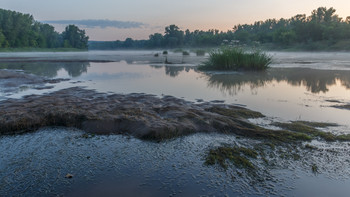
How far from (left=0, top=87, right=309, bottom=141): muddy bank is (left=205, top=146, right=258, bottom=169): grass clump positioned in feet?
2.94

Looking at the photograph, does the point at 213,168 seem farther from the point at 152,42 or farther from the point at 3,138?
the point at 152,42

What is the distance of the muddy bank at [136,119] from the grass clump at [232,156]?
0.90 metres

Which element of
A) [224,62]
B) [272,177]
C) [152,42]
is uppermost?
[152,42]

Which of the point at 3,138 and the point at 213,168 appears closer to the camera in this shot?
the point at 213,168

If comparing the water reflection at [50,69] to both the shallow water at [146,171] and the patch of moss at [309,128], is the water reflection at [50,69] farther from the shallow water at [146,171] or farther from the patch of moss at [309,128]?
the patch of moss at [309,128]

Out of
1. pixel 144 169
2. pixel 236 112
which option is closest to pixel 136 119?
pixel 144 169

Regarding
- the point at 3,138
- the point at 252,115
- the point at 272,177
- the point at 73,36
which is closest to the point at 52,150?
the point at 3,138

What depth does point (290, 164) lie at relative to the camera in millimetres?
3717

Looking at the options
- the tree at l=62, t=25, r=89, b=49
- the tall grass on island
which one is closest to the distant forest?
the tall grass on island

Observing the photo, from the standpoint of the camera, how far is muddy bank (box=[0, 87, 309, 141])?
502 cm

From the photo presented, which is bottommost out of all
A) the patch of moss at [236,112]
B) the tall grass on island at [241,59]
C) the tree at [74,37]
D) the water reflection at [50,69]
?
the patch of moss at [236,112]

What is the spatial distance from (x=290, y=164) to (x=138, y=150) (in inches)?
93.7

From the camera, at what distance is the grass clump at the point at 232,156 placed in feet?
12.2

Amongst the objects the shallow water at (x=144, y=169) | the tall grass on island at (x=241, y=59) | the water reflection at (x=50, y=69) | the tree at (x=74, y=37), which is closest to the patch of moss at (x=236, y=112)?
the shallow water at (x=144, y=169)
